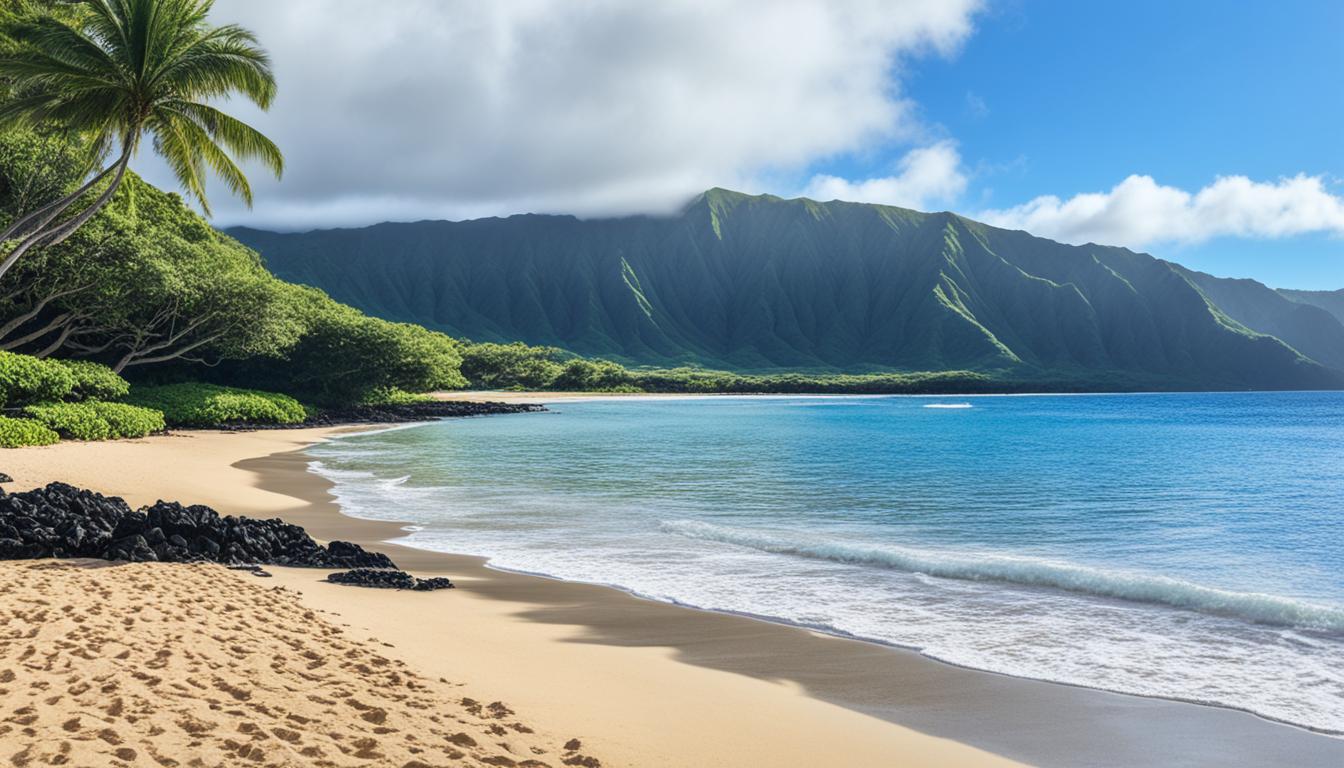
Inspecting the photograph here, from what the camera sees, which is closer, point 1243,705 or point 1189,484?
point 1243,705

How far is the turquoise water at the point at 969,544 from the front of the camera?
8883 millimetres

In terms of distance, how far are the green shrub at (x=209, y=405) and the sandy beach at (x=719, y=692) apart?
3325 cm

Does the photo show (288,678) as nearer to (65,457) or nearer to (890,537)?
→ (890,537)

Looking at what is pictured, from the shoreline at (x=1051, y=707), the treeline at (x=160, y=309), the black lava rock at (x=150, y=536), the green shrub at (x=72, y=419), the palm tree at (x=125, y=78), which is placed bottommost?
the shoreline at (x=1051, y=707)

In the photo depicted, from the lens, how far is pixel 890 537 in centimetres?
1627

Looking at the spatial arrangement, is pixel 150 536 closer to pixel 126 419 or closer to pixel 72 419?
pixel 72 419

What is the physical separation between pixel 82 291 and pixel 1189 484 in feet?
145

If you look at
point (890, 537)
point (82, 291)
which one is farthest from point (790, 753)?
point (82, 291)

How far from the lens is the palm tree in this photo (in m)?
20.8

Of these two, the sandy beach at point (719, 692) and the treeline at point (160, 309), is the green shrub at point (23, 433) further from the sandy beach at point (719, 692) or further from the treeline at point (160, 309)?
the sandy beach at point (719, 692)

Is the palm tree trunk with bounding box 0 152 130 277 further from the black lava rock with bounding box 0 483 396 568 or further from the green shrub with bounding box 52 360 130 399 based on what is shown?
the green shrub with bounding box 52 360 130 399

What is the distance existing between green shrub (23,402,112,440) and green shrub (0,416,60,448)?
0.70 m

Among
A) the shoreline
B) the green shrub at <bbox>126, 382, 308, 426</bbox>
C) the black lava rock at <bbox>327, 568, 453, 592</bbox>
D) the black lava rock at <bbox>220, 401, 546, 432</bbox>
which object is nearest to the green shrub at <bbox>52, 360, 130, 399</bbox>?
the green shrub at <bbox>126, 382, 308, 426</bbox>

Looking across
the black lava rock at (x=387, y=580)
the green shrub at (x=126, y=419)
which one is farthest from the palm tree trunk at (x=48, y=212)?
the black lava rock at (x=387, y=580)
